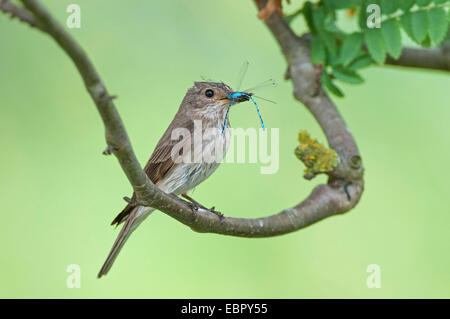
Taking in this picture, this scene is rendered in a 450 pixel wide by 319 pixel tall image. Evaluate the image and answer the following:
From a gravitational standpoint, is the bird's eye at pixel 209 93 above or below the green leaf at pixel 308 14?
below

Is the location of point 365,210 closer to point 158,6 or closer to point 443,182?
point 443,182

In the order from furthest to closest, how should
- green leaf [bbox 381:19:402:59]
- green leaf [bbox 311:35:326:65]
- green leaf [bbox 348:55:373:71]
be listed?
1. green leaf [bbox 311:35:326:65]
2. green leaf [bbox 348:55:373:71]
3. green leaf [bbox 381:19:402:59]

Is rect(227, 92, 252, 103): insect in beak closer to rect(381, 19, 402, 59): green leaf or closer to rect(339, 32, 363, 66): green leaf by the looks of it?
rect(339, 32, 363, 66): green leaf

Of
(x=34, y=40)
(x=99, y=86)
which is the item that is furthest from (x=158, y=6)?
(x=99, y=86)

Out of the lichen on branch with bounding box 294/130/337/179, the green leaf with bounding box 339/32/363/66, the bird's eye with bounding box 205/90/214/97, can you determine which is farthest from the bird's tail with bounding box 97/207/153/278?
the green leaf with bounding box 339/32/363/66

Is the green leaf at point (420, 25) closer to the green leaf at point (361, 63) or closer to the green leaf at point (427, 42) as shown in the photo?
the green leaf at point (427, 42)

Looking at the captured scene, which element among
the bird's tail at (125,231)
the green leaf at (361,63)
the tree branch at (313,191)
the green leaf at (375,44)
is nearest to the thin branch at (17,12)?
the tree branch at (313,191)

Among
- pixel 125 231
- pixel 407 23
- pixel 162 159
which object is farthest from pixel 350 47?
pixel 125 231
